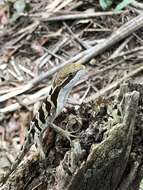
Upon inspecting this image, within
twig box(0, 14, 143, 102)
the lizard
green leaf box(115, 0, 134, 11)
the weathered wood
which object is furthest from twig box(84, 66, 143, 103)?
the weathered wood

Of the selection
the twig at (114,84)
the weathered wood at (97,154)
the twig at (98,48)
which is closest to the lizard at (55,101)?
the weathered wood at (97,154)

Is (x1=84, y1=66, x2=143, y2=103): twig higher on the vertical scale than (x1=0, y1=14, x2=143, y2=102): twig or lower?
lower

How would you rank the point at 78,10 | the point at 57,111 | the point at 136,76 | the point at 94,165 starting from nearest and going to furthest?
the point at 94,165 → the point at 57,111 → the point at 136,76 → the point at 78,10

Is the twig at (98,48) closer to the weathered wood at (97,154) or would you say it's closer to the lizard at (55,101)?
Result: the lizard at (55,101)

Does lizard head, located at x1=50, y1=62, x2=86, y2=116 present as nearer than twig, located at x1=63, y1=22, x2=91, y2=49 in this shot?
Yes

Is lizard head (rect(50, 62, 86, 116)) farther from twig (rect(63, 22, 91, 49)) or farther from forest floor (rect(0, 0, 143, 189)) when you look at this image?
twig (rect(63, 22, 91, 49))

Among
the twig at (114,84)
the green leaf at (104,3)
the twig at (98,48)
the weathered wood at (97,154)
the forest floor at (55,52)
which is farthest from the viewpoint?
the green leaf at (104,3)

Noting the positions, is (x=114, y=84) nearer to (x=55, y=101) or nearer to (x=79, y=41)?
(x=79, y=41)

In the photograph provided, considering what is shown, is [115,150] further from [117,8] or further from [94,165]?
[117,8]

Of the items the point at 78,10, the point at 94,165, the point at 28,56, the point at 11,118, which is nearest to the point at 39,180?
the point at 94,165

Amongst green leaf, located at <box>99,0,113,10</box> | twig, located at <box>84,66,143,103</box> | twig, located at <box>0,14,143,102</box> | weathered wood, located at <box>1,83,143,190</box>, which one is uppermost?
green leaf, located at <box>99,0,113,10</box>

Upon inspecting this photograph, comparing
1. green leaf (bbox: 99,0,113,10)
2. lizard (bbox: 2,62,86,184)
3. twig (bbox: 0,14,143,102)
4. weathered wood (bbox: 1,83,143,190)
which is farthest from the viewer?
green leaf (bbox: 99,0,113,10)
